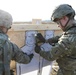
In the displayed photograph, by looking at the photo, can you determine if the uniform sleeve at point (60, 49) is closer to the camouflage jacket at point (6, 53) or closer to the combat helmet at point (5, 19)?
the camouflage jacket at point (6, 53)

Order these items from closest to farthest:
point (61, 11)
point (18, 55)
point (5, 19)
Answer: point (5, 19) → point (18, 55) → point (61, 11)

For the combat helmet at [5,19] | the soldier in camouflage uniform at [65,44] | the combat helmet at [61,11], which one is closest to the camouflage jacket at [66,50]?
the soldier in camouflage uniform at [65,44]

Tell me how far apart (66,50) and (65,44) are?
10 centimetres

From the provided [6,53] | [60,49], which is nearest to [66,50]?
[60,49]

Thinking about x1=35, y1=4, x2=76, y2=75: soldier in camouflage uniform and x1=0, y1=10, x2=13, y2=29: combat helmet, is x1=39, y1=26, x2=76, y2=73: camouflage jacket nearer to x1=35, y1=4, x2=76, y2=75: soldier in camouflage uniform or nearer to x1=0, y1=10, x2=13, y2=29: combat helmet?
x1=35, y1=4, x2=76, y2=75: soldier in camouflage uniform

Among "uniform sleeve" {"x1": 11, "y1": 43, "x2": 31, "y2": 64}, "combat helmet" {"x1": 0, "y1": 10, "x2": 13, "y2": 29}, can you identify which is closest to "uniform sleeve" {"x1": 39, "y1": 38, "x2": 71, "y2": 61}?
"uniform sleeve" {"x1": 11, "y1": 43, "x2": 31, "y2": 64}

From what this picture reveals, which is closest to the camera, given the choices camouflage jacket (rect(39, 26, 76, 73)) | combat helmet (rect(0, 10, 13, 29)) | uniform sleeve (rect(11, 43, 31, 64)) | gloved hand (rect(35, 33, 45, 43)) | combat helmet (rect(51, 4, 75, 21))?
combat helmet (rect(0, 10, 13, 29))

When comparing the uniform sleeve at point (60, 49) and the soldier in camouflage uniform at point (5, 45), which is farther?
the uniform sleeve at point (60, 49)

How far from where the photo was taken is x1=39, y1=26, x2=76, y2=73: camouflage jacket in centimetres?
361

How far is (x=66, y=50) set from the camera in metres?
3.63

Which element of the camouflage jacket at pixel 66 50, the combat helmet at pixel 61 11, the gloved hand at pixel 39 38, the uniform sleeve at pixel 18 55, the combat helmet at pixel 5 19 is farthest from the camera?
the gloved hand at pixel 39 38

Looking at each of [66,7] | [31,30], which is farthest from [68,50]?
[31,30]

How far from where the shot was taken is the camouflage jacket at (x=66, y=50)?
3.61 metres

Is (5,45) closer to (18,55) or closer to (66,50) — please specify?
(18,55)
